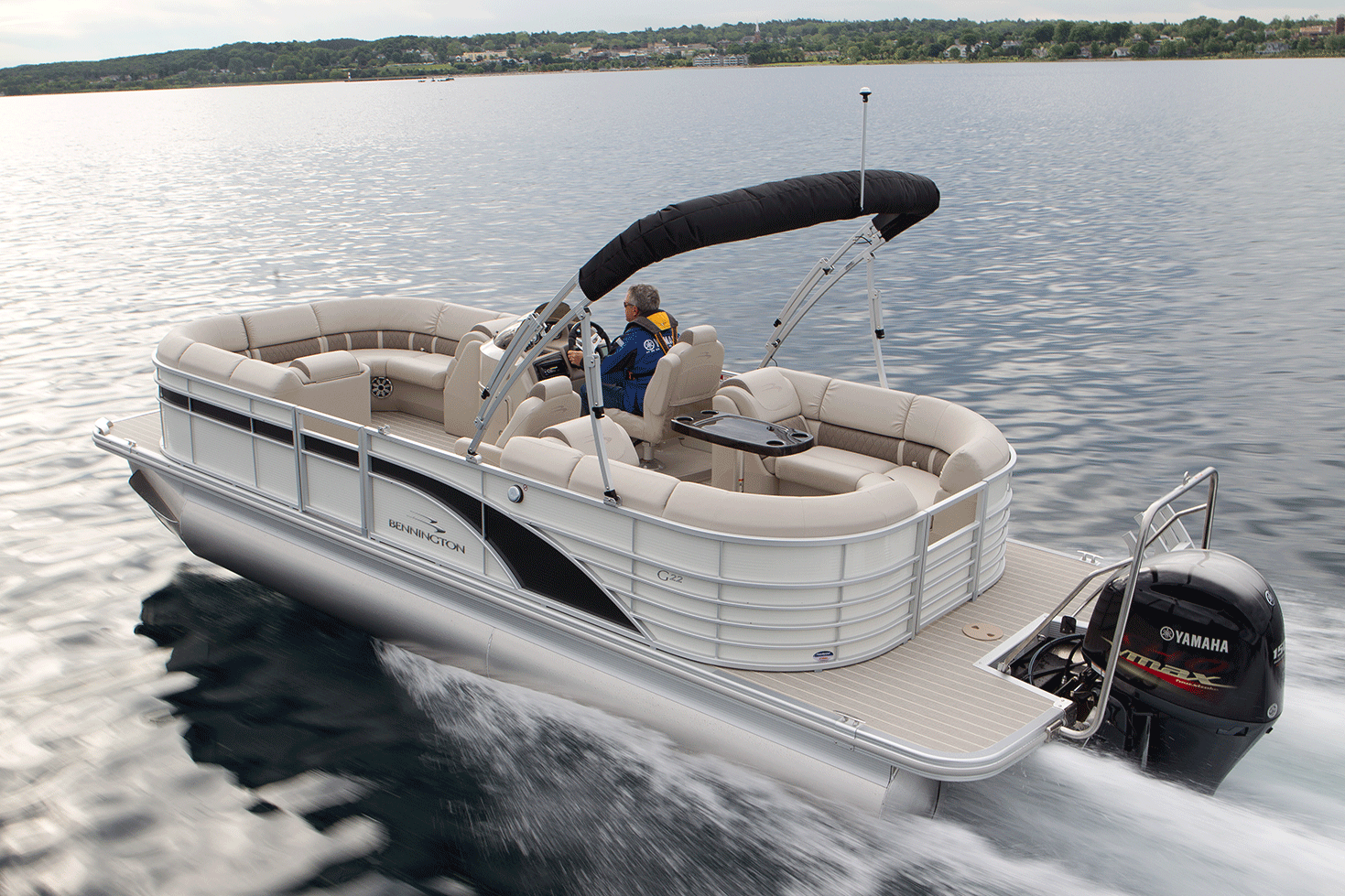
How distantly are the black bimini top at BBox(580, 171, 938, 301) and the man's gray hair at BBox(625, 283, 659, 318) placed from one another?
182 cm

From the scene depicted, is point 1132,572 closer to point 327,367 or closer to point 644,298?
point 644,298

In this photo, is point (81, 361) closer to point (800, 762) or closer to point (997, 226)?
point (800, 762)

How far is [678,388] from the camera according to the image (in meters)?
6.93

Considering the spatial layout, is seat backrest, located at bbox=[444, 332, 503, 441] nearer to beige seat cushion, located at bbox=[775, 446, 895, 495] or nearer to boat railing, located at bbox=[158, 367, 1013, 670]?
boat railing, located at bbox=[158, 367, 1013, 670]

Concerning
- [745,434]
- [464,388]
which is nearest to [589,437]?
[745,434]

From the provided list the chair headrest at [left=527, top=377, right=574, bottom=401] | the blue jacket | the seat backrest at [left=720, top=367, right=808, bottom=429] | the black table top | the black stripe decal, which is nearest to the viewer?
the black stripe decal

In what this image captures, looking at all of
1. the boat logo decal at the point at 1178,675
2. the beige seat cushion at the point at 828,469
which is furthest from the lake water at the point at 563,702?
the beige seat cushion at the point at 828,469

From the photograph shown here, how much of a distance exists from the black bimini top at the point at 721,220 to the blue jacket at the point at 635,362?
198cm

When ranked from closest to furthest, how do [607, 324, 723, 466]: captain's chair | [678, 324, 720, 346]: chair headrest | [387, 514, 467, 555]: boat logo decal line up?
[387, 514, 467, 555]: boat logo decal < [607, 324, 723, 466]: captain's chair < [678, 324, 720, 346]: chair headrest

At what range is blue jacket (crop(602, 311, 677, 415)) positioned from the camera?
23.3 ft

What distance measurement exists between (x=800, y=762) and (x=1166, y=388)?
9.14 m

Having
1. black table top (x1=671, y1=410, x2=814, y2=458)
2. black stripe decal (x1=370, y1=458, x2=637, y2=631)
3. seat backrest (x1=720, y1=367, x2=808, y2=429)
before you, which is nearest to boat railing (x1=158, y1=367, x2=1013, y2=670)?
black stripe decal (x1=370, y1=458, x2=637, y2=631)

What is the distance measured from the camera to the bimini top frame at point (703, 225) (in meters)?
4.75

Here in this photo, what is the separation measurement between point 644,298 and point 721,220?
2254mm
